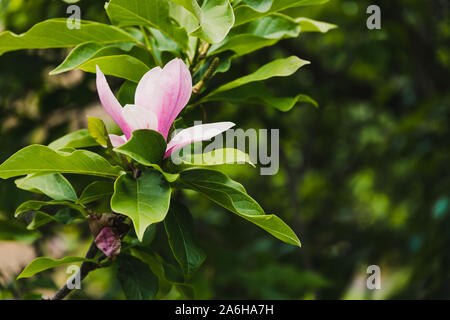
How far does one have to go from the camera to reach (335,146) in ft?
8.55

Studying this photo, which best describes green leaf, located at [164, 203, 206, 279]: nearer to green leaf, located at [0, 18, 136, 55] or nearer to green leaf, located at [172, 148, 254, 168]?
green leaf, located at [172, 148, 254, 168]

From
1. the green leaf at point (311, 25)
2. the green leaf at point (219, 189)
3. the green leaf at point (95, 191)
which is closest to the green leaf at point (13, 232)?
the green leaf at point (95, 191)

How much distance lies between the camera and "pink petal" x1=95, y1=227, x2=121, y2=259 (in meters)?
0.62

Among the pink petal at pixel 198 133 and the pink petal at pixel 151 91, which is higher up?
the pink petal at pixel 151 91

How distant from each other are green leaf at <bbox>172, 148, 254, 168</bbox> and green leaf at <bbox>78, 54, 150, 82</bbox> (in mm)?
146

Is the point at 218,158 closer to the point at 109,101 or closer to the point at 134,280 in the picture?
the point at 109,101

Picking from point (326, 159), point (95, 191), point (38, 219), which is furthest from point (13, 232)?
point (326, 159)

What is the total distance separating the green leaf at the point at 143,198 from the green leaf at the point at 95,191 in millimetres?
54

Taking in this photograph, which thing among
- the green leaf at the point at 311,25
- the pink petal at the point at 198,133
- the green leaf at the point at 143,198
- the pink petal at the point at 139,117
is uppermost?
the green leaf at the point at 311,25

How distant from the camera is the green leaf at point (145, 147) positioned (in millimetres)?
537

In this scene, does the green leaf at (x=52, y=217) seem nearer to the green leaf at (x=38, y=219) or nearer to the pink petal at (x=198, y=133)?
the green leaf at (x=38, y=219)

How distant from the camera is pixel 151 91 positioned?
1.90 ft

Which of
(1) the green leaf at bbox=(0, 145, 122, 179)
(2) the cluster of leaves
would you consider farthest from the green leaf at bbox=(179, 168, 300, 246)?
(1) the green leaf at bbox=(0, 145, 122, 179)

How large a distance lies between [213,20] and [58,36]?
0.74ft
